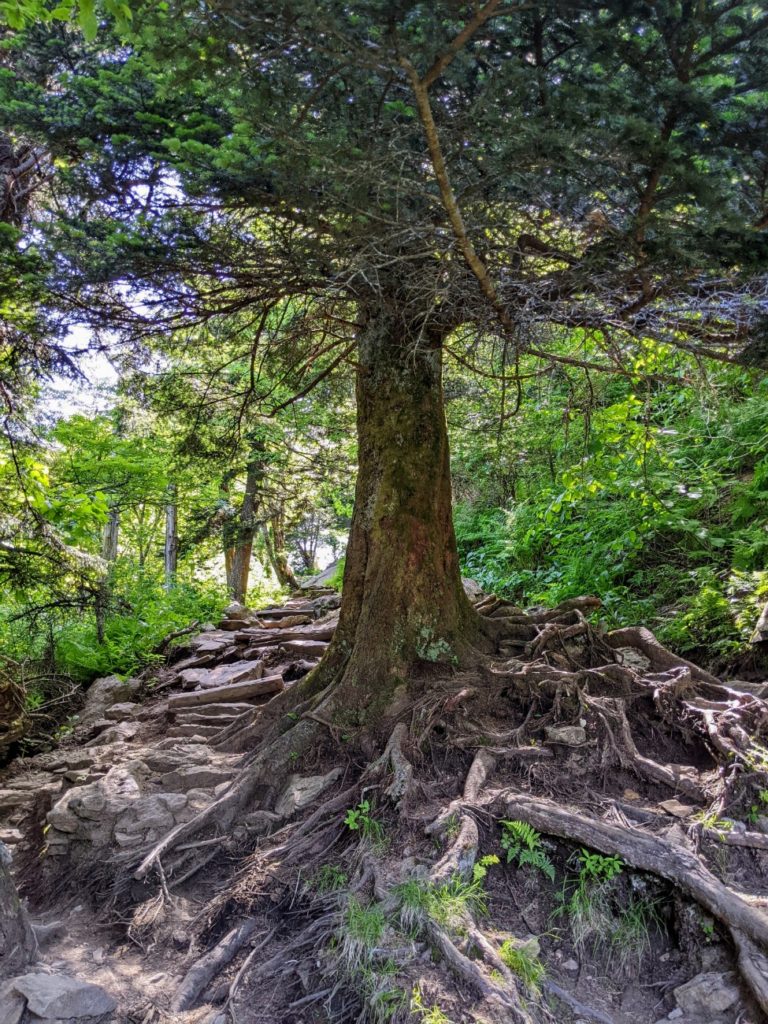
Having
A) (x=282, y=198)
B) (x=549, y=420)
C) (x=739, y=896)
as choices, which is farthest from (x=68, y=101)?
(x=549, y=420)

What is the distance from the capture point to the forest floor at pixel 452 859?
320 centimetres

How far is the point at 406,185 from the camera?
4.00 m

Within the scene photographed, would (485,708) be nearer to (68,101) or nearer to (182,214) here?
(182,214)

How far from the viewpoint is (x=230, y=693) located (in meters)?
7.54

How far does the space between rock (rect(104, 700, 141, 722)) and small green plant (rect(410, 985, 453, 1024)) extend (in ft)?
19.9

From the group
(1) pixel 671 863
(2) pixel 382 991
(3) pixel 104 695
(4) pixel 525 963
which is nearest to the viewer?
(2) pixel 382 991

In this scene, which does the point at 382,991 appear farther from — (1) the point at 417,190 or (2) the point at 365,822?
(1) the point at 417,190

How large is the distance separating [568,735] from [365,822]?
1681 millimetres

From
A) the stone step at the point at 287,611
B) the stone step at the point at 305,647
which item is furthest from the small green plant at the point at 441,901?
the stone step at the point at 287,611

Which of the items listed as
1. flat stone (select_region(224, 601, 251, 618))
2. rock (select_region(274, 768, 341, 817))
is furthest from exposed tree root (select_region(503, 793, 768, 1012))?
flat stone (select_region(224, 601, 251, 618))

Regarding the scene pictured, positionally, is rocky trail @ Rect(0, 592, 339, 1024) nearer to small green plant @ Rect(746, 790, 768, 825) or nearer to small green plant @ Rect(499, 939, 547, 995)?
small green plant @ Rect(499, 939, 547, 995)

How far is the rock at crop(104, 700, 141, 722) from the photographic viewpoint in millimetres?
8031

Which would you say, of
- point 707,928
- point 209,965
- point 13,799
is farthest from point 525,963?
point 13,799

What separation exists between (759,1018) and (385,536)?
394 cm
